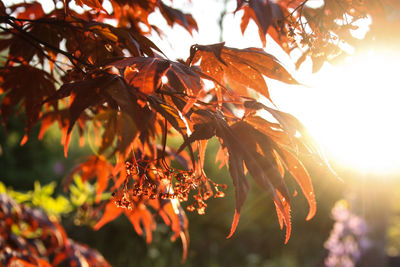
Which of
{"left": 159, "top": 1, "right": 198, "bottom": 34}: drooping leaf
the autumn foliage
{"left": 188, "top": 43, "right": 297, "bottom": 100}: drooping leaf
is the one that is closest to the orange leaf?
the autumn foliage

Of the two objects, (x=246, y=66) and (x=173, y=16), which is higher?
(x=173, y=16)

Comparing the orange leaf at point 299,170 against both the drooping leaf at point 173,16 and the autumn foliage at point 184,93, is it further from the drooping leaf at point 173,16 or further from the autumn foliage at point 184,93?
the drooping leaf at point 173,16

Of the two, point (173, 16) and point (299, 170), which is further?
point (173, 16)

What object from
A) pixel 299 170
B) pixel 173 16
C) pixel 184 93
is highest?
pixel 173 16

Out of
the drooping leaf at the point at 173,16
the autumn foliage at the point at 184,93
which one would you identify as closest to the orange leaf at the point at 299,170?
the autumn foliage at the point at 184,93

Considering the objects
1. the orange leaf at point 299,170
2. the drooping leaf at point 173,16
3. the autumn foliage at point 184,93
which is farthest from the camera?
the drooping leaf at point 173,16

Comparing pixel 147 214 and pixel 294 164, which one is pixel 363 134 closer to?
pixel 147 214

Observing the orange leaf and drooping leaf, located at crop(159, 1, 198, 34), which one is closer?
the orange leaf

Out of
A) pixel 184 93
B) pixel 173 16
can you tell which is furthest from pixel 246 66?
pixel 173 16

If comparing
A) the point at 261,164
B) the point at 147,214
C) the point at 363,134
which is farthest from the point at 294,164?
the point at 363,134

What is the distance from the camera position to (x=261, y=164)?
0.73 metres

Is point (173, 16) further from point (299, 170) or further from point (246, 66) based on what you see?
point (299, 170)

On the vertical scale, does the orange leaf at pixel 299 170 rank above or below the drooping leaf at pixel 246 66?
below

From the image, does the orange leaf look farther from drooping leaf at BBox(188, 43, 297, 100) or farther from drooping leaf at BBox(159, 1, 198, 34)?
drooping leaf at BBox(159, 1, 198, 34)
